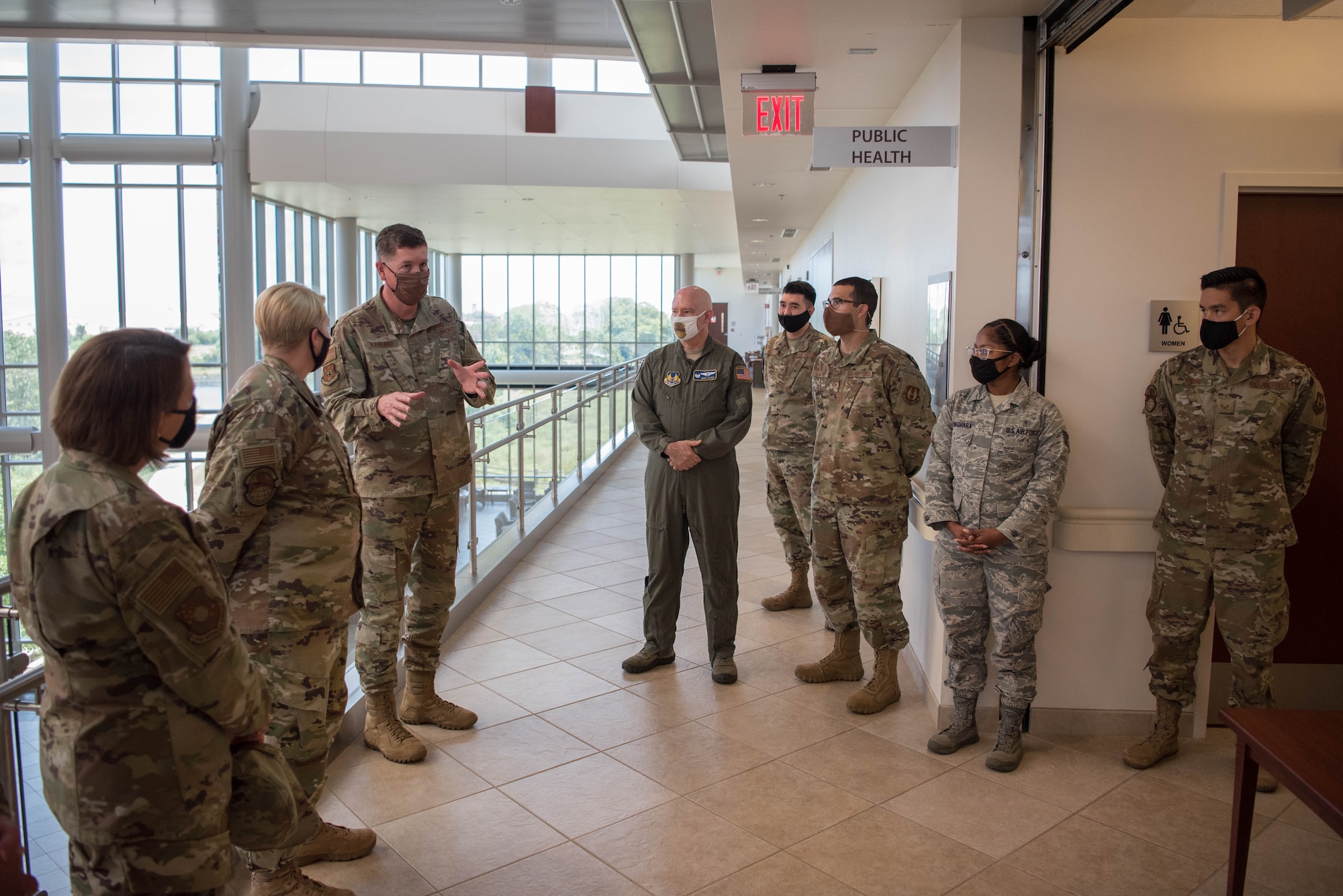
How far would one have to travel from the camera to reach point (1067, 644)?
3.52 metres

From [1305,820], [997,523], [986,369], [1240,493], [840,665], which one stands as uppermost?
[986,369]

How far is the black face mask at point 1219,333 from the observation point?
9.90 ft

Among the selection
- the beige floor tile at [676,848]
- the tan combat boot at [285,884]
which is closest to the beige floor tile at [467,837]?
the beige floor tile at [676,848]

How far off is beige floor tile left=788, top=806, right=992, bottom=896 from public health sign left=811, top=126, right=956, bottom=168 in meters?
2.30

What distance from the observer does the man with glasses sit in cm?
364

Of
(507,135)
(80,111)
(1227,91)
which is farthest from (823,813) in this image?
(80,111)

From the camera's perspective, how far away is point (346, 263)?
15875 mm

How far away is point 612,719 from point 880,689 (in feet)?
3.53

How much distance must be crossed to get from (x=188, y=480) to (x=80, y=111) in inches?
205

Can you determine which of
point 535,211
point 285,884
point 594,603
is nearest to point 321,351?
point 285,884

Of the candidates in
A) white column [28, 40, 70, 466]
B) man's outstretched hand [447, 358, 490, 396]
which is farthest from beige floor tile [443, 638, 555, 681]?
white column [28, 40, 70, 466]

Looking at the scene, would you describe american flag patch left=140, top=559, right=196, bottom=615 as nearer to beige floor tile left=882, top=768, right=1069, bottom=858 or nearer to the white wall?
beige floor tile left=882, top=768, right=1069, bottom=858

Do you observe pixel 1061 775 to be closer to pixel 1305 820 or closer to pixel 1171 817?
pixel 1171 817

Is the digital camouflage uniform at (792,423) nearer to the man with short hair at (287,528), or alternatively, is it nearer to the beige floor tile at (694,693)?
the beige floor tile at (694,693)
